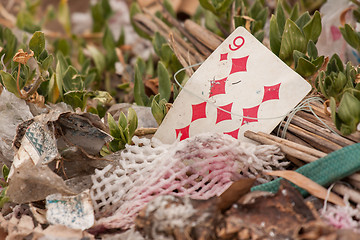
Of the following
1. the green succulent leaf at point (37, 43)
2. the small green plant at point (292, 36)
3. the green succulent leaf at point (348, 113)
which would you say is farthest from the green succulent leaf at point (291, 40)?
the green succulent leaf at point (37, 43)

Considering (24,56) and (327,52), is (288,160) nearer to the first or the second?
(327,52)

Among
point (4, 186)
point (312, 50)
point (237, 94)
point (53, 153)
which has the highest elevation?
point (312, 50)

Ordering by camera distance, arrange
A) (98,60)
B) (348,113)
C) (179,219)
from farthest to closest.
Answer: (98,60) → (348,113) → (179,219)

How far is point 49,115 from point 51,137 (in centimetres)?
4

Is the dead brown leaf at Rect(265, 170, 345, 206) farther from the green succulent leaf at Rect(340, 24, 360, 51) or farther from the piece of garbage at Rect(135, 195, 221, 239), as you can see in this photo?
the green succulent leaf at Rect(340, 24, 360, 51)

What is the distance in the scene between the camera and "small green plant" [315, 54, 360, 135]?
2.30 feet

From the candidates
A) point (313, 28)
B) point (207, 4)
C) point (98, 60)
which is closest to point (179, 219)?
point (313, 28)

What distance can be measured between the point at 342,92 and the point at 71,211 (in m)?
0.53

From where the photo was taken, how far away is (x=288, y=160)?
776mm

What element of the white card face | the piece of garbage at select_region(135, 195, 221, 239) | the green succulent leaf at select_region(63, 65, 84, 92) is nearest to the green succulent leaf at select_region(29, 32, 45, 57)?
the green succulent leaf at select_region(63, 65, 84, 92)

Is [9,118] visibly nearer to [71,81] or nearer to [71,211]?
[71,81]

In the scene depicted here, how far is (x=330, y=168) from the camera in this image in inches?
26.7

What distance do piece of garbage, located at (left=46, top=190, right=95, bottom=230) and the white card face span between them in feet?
0.77

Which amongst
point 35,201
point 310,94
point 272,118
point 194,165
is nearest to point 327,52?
point 310,94
